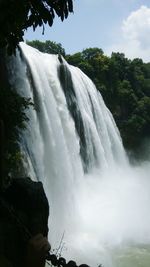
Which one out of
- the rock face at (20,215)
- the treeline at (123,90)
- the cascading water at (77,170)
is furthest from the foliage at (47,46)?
the rock face at (20,215)

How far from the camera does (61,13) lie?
3381 millimetres

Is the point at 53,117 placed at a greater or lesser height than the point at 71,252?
greater

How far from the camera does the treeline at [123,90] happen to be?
3606 cm

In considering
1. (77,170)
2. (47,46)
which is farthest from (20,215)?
(47,46)

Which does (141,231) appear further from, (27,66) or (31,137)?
(27,66)

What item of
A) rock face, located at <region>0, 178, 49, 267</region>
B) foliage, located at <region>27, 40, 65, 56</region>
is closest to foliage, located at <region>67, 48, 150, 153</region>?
foliage, located at <region>27, 40, 65, 56</region>

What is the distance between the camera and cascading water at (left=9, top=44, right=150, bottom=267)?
13797mm

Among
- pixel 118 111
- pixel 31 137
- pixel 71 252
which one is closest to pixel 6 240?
pixel 71 252

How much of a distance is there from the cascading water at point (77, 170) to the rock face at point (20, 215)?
829cm

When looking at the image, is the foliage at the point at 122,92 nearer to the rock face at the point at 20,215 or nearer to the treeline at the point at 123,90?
the treeline at the point at 123,90

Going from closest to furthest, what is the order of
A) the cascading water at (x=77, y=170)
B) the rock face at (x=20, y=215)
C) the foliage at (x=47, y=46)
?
the rock face at (x=20, y=215)
the cascading water at (x=77, y=170)
the foliage at (x=47, y=46)

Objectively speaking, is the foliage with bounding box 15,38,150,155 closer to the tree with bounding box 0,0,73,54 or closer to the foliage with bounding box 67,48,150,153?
the foliage with bounding box 67,48,150,153

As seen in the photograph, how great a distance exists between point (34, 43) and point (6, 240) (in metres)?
46.1

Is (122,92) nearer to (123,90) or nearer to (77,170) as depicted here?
(123,90)
